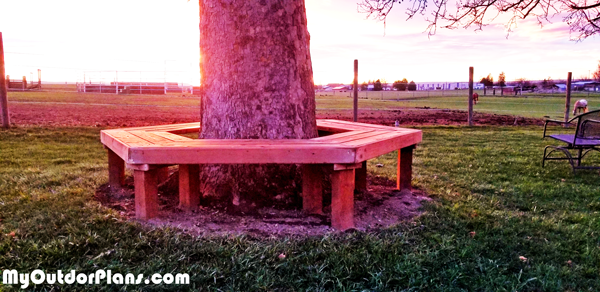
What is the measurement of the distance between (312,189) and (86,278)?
161 centimetres

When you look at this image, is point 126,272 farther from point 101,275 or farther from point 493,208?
point 493,208

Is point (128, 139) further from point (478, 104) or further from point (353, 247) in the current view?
point (478, 104)

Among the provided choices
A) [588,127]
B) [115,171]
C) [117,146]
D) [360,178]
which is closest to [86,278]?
[117,146]

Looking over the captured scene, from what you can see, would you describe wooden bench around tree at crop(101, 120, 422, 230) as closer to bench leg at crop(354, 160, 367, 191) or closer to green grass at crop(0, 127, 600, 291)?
green grass at crop(0, 127, 600, 291)

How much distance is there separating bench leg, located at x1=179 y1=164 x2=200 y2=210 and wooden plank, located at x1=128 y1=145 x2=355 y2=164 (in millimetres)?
424

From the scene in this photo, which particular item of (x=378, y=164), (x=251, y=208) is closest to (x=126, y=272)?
(x=251, y=208)

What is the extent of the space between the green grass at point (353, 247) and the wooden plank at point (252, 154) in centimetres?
49

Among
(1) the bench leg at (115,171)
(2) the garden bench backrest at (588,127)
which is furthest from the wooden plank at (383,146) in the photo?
(2) the garden bench backrest at (588,127)

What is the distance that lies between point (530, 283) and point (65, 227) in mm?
2787

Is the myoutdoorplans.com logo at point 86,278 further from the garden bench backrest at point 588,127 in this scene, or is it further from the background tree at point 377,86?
the background tree at point 377,86

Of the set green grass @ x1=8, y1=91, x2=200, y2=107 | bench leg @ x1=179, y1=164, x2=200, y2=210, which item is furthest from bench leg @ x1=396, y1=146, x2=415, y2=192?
green grass @ x1=8, y1=91, x2=200, y2=107

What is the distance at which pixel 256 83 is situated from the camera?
340 centimetres

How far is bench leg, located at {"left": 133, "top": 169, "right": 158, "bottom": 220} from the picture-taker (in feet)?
9.57

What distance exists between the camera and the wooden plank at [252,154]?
2.70m
